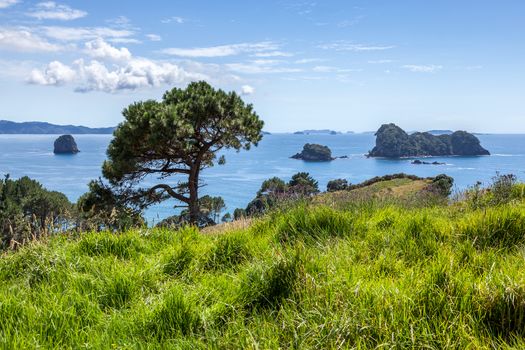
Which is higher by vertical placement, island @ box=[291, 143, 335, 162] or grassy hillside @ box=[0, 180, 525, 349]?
grassy hillside @ box=[0, 180, 525, 349]

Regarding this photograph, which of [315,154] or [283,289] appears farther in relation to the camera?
[315,154]

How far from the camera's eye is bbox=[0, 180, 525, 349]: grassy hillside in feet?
9.68

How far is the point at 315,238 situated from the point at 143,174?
64.7 ft

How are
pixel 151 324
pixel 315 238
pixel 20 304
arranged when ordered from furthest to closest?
pixel 315 238 < pixel 20 304 < pixel 151 324

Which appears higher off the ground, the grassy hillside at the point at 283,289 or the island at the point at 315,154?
the grassy hillside at the point at 283,289

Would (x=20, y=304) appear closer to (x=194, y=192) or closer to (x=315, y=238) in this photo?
(x=315, y=238)

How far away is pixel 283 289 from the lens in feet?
12.4

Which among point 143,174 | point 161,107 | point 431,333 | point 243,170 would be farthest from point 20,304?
point 243,170

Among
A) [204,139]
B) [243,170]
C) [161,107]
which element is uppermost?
[161,107]

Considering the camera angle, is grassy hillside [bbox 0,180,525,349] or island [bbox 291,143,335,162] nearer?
grassy hillside [bbox 0,180,525,349]

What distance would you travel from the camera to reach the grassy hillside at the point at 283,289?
2951mm

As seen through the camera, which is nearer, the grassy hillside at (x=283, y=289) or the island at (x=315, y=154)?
the grassy hillside at (x=283, y=289)

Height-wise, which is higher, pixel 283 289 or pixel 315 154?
pixel 283 289

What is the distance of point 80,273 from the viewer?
4.59 metres
